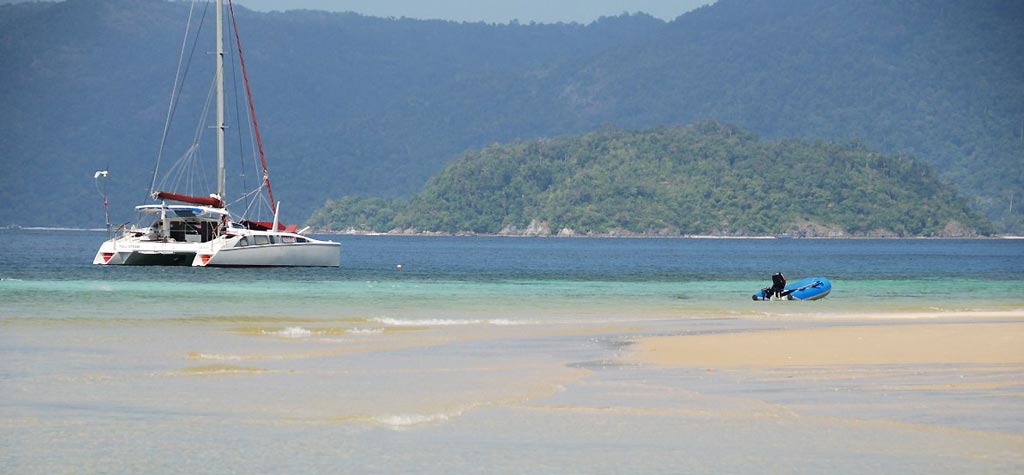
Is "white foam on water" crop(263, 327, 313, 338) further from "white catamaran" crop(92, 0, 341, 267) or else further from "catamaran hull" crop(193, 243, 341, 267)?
"catamaran hull" crop(193, 243, 341, 267)

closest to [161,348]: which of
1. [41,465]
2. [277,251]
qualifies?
[41,465]

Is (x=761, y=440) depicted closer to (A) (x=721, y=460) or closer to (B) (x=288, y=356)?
(A) (x=721, y=460)

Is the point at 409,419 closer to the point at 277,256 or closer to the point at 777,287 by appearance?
the point at 777,287

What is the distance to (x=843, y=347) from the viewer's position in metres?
25.0

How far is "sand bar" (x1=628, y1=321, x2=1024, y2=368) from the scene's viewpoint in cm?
2264

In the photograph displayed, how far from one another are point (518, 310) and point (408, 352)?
52.4ft

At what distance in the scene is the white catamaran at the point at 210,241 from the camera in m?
69.6

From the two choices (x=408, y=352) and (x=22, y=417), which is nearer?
(x=22, y=417)

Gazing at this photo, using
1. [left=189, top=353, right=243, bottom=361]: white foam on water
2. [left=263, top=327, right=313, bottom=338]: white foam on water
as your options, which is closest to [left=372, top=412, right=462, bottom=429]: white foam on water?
[left=189, top=353, right=243, bottom=361]: white foam on water

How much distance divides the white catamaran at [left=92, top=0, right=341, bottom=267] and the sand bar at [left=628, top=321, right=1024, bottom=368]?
43400mm

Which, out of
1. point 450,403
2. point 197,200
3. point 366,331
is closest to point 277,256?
point 197,200

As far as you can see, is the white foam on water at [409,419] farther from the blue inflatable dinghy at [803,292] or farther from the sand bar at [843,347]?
the blue inflatable dinghy at [803,292]

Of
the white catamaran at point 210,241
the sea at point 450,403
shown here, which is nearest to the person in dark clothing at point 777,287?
the sea at point 450,403

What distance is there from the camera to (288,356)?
23750mm
